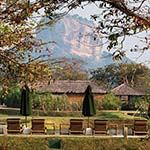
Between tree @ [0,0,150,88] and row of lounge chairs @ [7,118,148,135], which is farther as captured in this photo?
row of lounge chairs @ [7,118,148,135]

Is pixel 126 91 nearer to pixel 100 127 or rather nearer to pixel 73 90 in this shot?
pixel 73 90

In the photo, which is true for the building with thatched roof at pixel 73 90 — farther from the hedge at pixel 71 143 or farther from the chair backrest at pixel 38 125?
the hedge at pixel 71 143

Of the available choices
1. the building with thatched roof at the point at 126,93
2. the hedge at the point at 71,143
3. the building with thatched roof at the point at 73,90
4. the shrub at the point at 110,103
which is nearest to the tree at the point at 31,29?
the hedge at the point at 71,143

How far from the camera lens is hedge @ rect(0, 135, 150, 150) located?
19.7 m

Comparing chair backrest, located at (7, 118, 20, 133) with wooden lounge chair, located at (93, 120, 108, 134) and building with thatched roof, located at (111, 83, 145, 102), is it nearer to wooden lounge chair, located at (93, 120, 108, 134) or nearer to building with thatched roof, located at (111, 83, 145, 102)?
wooden lounge chair, located at (93, 120, 108, 134)

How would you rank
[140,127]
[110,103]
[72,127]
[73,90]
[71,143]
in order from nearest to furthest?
[71,143] → [72,127] → [140,127] → [110,103] → [73,90]

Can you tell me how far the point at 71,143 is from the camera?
65.8 ft

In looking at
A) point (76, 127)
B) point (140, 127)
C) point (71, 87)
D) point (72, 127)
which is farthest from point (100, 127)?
point (71, 87)

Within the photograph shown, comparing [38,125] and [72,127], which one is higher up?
[38,125]

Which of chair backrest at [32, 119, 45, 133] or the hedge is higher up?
chair backrest at [32, 119, 45, 133]

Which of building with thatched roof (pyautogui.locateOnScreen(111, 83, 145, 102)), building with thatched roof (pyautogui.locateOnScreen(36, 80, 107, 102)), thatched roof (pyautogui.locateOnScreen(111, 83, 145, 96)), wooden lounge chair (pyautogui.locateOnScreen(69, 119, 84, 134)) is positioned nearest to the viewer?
wooden lounge chair (pyautogui.locateOnScreen(69, 119, 84, 134))

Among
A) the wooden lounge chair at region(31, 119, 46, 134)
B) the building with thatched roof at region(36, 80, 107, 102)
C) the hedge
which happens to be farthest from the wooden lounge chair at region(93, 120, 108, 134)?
the building with thatched roof at region(36, 80, 107, 102)

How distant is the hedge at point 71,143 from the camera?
1969 centimetres

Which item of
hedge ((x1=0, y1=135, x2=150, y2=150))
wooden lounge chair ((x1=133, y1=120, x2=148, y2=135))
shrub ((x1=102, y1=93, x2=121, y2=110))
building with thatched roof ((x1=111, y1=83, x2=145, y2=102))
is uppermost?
building with thatched roof ((x1=111, y1=83, x2=145, y2=102))
